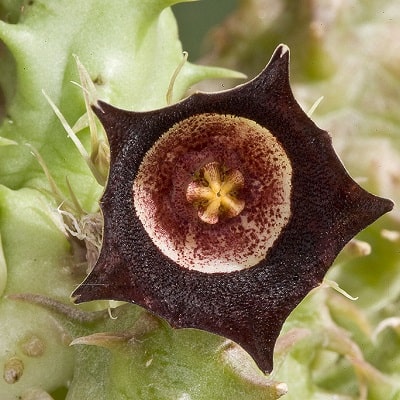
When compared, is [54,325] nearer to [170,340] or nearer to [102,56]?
[170,340]

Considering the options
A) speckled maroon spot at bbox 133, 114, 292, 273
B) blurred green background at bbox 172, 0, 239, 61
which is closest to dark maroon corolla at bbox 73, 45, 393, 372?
speckled maroon spot at bbox 133, 114, 292, 273

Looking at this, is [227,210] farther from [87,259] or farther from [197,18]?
[197,18]

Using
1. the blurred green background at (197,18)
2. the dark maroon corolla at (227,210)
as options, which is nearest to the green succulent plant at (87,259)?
the dark maroon corolla at (227,210)

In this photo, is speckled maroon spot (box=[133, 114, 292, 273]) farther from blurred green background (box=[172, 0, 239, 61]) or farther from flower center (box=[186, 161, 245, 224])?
blurred green background (box=[172, 0, 239, 61])

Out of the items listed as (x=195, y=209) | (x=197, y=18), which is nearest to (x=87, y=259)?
(x=195, y=209)

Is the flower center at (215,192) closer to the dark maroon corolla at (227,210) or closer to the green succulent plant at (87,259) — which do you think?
the dark maroon corolla at (227,210)

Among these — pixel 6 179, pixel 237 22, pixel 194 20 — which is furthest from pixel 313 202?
pixel 194 20

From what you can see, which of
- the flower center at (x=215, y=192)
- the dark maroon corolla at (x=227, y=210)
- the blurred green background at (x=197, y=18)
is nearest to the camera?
the dark maroon corolla at (x=227, y=210)
